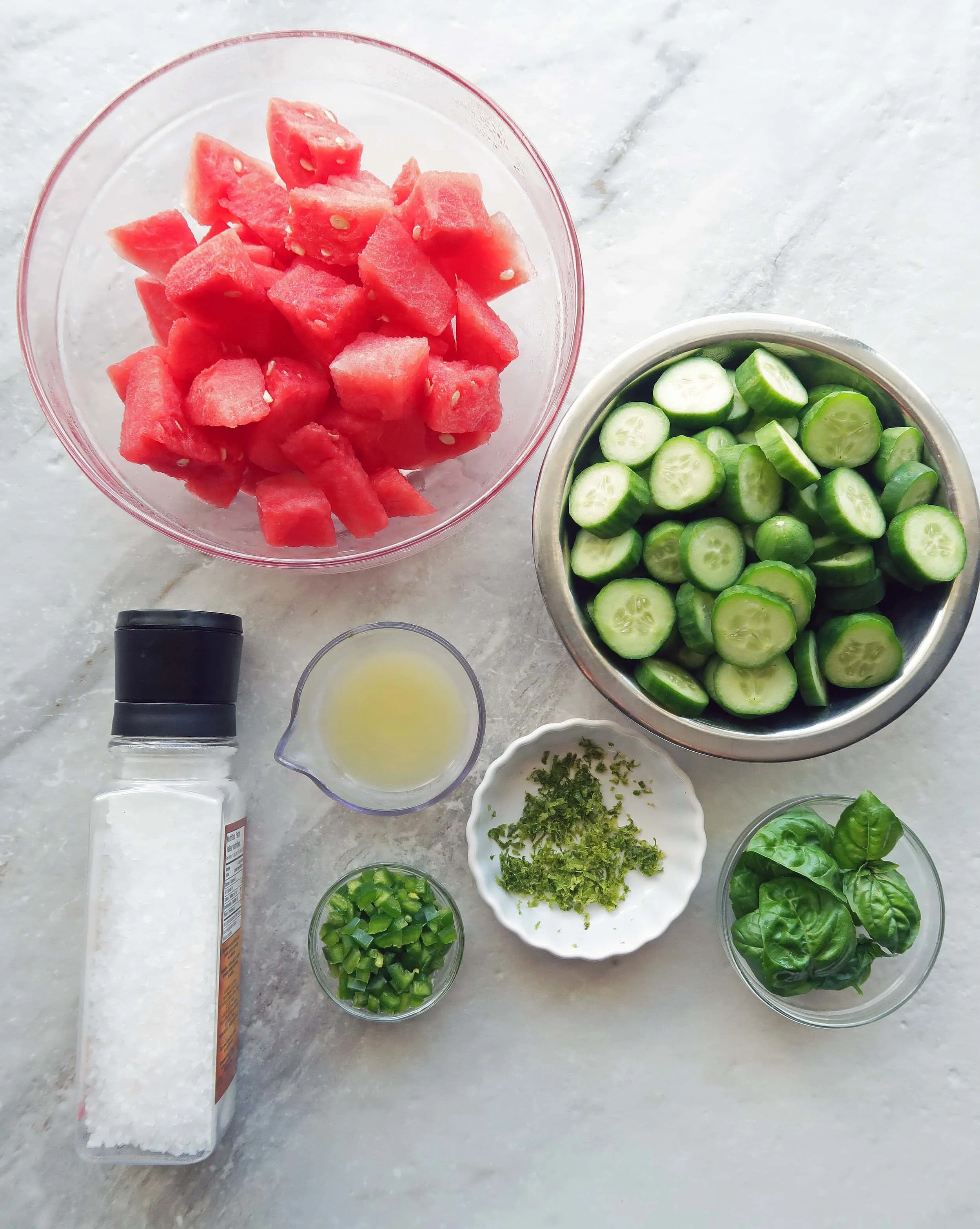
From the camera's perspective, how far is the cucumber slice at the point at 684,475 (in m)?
1.46

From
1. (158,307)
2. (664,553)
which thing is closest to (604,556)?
(664,553)

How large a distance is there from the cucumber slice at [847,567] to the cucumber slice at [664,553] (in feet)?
0.77

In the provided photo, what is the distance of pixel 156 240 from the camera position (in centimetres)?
148

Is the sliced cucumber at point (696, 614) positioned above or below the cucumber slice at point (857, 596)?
below

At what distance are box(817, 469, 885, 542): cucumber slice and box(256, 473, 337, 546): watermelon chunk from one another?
2.80 feet

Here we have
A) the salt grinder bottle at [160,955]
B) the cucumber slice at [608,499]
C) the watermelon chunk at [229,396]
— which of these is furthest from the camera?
the salt grinder bottle at [160,955]

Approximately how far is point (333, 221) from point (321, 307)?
14 centimetres

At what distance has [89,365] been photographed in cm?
169

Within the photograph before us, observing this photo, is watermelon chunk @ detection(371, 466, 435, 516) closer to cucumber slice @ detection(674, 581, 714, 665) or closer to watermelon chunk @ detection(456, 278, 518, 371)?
watermelon chunk @ detection(456, 278, 518, 371)

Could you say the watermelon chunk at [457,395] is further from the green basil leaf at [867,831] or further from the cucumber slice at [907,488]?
the green basil leaf at [867,831]

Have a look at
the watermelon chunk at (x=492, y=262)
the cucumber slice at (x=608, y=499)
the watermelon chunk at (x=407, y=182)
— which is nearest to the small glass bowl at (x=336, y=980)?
the cucumber slice at (x=608, y=499)

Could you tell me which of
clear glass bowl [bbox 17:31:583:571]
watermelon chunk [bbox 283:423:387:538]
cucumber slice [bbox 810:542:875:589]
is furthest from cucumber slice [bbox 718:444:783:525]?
watermelon chunk [bbox 283:423:387:538]

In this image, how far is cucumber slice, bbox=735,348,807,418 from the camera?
148cm

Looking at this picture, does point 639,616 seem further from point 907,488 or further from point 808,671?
point 907,488
